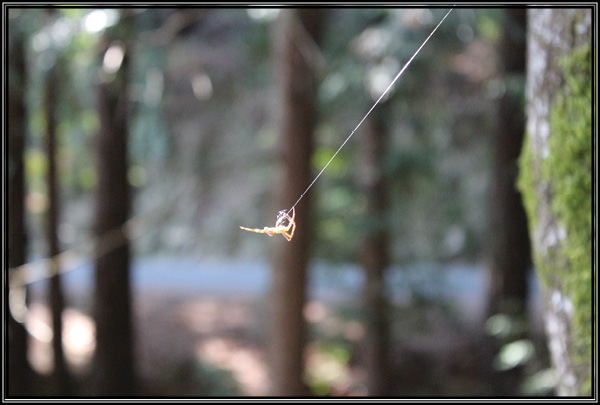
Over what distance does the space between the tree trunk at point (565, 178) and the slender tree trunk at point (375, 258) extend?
596cm

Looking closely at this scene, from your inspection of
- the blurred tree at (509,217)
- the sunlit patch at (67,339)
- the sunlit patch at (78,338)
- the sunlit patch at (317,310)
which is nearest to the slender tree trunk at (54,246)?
the sunlit patch at (67,339)

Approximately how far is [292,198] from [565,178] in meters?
4.10

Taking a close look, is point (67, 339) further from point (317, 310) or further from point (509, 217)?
point (509, 217)

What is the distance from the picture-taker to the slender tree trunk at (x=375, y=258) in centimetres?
857

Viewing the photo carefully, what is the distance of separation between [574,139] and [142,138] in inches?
391

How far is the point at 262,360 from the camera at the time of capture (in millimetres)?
11789

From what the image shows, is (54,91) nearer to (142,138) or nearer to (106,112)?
(106,112)

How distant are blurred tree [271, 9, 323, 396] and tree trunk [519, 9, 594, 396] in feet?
12.7

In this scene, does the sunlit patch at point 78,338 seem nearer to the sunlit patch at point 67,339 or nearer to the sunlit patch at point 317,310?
the sunlit patch at point 67,339

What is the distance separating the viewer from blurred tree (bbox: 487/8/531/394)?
7852 millimetres

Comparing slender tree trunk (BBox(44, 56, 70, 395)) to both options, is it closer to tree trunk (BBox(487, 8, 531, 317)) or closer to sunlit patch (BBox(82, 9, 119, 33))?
sunlit patch (BBox(82, 9, 119, 33))

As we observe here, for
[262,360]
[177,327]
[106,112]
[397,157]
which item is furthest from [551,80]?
[177,327]

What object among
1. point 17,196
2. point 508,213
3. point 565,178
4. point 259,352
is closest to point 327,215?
point 508,213

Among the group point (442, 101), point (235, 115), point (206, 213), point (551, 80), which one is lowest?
point (551, 80)
